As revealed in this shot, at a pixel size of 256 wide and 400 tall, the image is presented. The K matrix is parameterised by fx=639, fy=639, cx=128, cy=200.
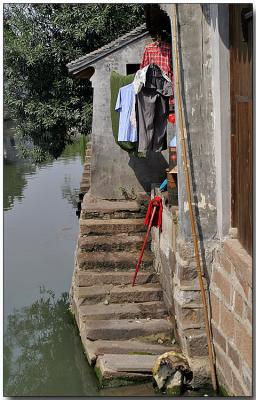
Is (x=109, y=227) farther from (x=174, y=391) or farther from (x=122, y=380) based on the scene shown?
(x=174, y=391)

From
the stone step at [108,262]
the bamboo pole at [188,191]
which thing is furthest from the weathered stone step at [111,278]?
the bamboo pole at [188,191]

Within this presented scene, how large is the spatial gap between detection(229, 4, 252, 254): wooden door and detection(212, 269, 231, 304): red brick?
39 centimetres

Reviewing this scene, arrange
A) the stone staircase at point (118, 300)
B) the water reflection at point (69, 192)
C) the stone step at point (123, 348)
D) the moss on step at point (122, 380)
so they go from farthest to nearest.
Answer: the water reflection at point (69, 192) < the stone step at point (123, 348) < the stone staircase at point (118, 300) < the moss on step at point (122, 380)

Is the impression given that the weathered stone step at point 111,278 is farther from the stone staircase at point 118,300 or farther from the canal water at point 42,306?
the canal water at point 42,306

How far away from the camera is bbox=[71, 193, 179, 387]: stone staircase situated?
Result: 6309mm

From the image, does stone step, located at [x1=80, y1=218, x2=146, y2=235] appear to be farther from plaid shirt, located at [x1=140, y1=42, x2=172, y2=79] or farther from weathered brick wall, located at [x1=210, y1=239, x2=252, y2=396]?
weathered brick wall, located at [x1=210, y1=239, x2=252, y2=396]

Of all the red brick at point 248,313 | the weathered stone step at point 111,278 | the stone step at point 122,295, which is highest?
the red brick at point 248,313

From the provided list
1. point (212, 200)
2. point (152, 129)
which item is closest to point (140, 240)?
point (152, 129)

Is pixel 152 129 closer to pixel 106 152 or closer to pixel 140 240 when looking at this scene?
pixel 140 240

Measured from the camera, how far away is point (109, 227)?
8648 mm

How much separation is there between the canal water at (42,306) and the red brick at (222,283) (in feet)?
4.03

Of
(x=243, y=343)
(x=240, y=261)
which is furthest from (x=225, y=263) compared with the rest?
(x=243, y=343)

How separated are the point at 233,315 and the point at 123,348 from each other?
1.75 metres

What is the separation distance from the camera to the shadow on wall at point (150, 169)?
10156 mm
